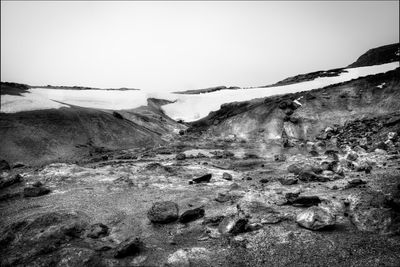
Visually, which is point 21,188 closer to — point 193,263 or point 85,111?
point 193,263

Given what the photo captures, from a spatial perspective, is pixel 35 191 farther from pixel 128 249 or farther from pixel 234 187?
pixel 234 187

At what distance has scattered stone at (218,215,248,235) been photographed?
8.67m

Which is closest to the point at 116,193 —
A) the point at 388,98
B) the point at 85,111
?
the point at 85,111

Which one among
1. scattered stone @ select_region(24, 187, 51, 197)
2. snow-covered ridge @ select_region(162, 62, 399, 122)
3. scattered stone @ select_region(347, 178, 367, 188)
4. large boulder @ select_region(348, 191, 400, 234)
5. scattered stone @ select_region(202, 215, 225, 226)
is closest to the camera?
large boulder @ select_region(348, 191, 400, 234)

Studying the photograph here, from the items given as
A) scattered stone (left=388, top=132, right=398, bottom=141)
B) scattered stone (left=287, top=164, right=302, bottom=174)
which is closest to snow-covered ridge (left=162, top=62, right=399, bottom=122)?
scattered stone (left=388, top=132, right=398, bottom=141)

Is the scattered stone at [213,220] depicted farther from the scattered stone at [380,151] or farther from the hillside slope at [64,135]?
the hillside slope at [64,135]

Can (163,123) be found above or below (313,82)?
below

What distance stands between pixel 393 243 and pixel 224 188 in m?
7.07

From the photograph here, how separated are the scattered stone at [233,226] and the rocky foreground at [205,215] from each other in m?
0.03

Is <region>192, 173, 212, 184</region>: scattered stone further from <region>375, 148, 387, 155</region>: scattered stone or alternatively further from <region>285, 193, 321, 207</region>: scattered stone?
<region>375, 148, 387, 155</region>: scattered stone

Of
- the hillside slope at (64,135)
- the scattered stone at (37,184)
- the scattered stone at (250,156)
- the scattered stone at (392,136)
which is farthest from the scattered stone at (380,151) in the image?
the scattered stone at (37,184)

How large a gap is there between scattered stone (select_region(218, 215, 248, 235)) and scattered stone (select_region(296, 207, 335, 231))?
182 centimetres

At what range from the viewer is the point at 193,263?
732cm

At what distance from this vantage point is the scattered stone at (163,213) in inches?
379
